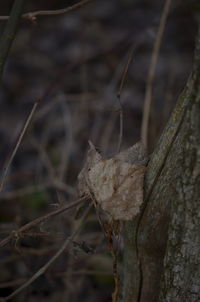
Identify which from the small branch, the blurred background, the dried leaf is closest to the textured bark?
the dried leaf

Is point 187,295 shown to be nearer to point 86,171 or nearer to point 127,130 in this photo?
point 86,171

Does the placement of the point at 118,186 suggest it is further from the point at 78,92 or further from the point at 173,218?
the point at 78,92

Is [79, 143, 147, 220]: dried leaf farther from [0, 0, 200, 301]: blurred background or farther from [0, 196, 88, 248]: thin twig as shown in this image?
[0, 0, 200, 301]: blurred background

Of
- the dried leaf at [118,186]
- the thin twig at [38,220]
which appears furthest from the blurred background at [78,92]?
the dried leaf at [118,186]

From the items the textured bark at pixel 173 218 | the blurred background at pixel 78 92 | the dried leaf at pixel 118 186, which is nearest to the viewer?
the textured bark at pixel 173 218

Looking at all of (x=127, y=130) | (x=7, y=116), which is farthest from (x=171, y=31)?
(x=7, y=116)

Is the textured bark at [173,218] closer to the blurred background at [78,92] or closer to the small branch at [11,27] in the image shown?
the small branch at [11,27]
